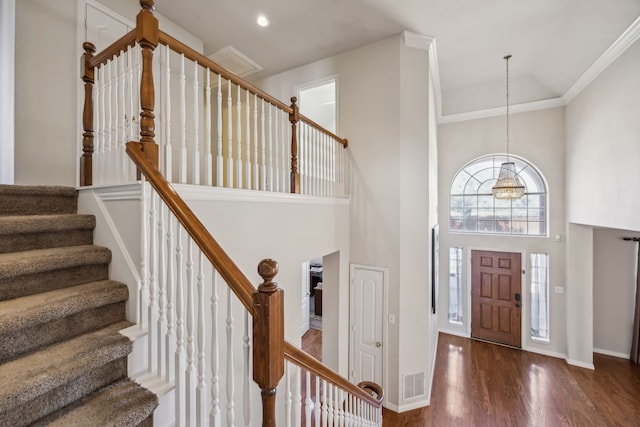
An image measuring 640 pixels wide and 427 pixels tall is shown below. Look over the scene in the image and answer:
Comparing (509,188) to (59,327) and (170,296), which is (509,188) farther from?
(59,327)

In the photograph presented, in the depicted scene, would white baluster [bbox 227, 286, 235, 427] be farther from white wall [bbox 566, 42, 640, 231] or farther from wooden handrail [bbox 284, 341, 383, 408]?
white wall [bbox 566, 42, 640, 231]

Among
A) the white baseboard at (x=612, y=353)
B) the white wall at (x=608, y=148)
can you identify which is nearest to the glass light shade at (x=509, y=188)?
the white wall at (x=608, y=148)

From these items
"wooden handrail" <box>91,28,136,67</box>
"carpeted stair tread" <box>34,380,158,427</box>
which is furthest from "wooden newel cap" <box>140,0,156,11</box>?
"carpeted stair tread" <box>34,380,158,427</box>

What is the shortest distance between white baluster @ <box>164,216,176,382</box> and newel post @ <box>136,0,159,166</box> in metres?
0.53

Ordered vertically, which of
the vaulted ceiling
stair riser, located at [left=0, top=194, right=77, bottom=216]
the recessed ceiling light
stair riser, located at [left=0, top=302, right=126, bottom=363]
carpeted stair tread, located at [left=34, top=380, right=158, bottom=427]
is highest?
the recessed ceiling light

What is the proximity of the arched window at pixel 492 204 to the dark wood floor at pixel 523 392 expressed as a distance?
251 centimetres

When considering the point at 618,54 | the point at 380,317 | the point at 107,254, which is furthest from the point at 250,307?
the point at 618,54

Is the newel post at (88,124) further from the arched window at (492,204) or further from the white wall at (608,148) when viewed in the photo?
the arched window at (492,204)

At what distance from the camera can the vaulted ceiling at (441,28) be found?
10.7ft

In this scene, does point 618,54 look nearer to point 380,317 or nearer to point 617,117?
point 617,117

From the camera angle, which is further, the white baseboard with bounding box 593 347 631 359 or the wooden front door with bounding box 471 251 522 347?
the wooden front door with bounding box 471 251 522 347

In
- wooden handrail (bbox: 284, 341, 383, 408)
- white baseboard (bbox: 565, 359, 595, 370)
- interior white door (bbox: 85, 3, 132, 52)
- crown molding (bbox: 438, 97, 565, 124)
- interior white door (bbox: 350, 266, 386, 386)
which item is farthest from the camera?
crown molding (bbox: 438, 97, 565, 124)

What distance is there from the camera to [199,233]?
116 cm

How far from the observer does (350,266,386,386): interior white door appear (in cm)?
383
